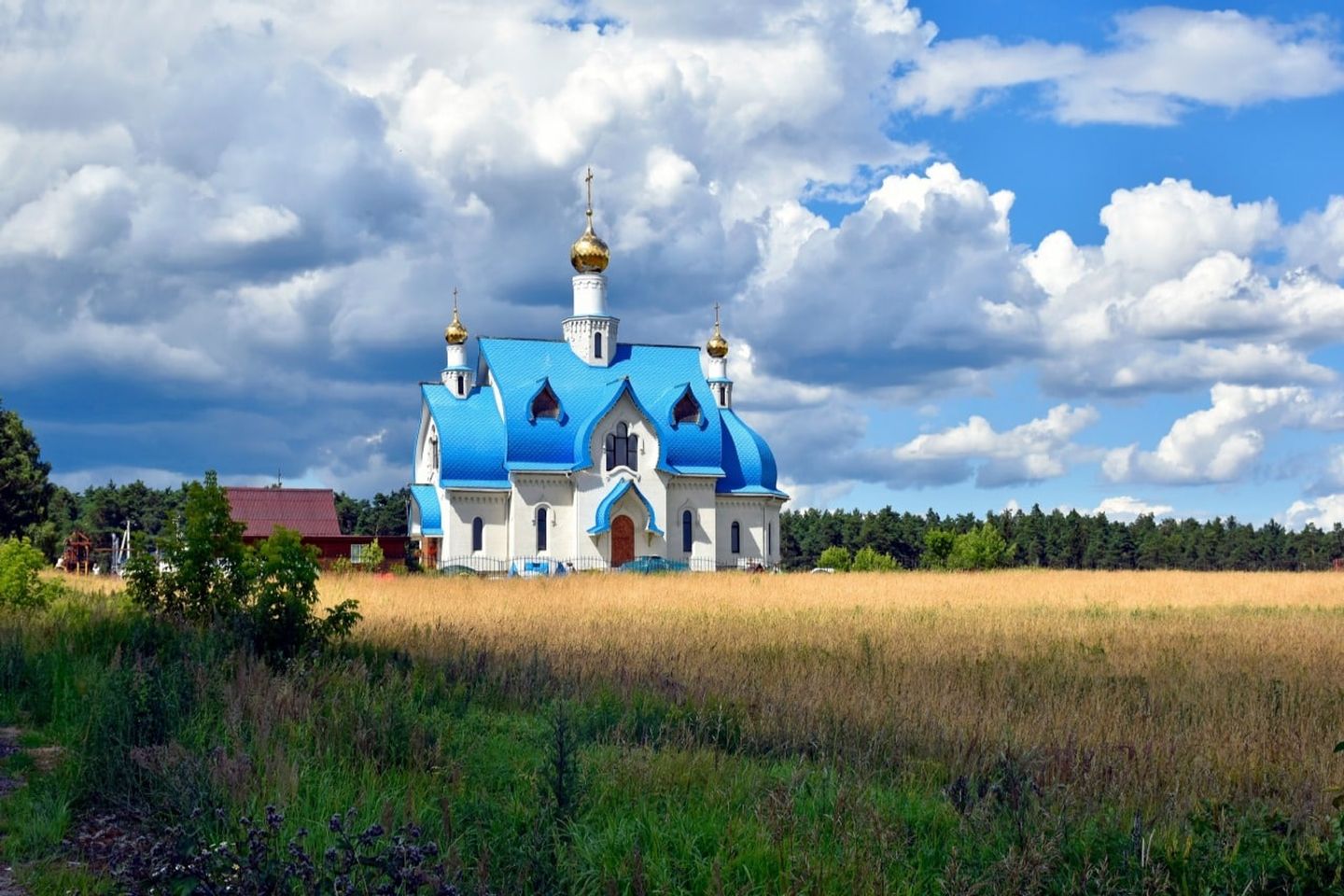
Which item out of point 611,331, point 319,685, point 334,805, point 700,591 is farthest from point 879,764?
point 611,331

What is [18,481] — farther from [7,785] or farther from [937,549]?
[7,785]

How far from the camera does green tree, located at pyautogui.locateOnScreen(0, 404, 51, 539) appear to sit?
53.3m

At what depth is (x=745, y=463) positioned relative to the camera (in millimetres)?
52438

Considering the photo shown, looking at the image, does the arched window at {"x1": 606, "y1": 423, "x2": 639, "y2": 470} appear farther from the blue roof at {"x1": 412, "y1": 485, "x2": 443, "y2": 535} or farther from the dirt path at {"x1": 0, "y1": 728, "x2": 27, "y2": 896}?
the dirt path at {"x1": 0, "y1": 728, "x2": 27, "y2": 896}

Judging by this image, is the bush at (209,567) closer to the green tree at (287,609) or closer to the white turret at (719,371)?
the green tree at (287,609)

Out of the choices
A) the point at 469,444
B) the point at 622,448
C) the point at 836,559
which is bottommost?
the point at 836,559

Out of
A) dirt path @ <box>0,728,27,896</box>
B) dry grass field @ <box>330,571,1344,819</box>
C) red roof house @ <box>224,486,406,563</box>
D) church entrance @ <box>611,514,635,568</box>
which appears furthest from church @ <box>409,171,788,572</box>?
dirt path @ <box>0,728,27,896</box>

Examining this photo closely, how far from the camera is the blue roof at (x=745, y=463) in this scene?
51875 mm

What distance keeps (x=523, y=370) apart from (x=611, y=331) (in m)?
4.21

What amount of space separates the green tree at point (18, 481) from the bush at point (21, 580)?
3691 cm

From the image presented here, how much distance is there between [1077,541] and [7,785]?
341 feet

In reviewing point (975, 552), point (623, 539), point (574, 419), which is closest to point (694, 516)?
point (623, 539)

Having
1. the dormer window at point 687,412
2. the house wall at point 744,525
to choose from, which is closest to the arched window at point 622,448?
the dormer window at point 687,412

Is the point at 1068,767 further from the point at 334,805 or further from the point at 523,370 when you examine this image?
the point at 523,370
